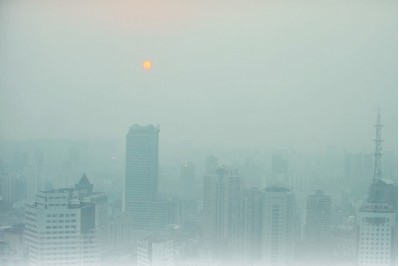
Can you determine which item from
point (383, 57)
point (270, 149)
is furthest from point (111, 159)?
point (383, 57)

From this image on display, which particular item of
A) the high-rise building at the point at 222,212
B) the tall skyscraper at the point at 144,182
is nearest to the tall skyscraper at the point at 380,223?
the high-rise building at the point at 222,212

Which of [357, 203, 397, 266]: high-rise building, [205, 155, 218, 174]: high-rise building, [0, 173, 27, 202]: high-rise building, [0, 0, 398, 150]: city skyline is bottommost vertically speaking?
A: [357, 203, 397, 266]: high-rise building

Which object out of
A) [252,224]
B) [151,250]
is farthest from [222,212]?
→ [151,250]

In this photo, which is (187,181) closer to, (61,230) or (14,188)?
(61,230)

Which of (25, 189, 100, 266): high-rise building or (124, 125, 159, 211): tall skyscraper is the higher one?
(124, 125, 159, 211): tall skyscraper

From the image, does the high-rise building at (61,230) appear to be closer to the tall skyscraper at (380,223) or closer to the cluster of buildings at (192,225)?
the cluster of buildings at (192,225)

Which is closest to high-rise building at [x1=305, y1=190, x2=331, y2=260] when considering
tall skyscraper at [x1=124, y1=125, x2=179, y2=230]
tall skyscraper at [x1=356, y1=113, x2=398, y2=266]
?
tall skyscraper at [x1=356, y1=113, x2=398, y2=266]

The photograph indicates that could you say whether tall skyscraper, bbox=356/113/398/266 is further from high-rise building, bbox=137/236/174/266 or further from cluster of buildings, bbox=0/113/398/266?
high-rise building, bbox=137/236/174/266
